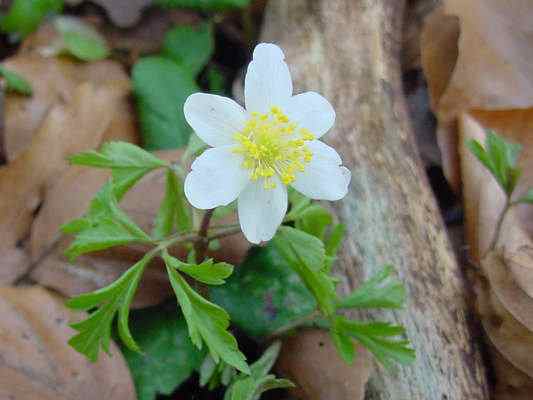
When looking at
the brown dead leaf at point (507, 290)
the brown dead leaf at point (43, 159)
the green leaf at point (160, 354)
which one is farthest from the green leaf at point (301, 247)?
the brown dead leaf at point (43, 159)

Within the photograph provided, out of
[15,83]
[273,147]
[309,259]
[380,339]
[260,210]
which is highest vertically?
[273,147]

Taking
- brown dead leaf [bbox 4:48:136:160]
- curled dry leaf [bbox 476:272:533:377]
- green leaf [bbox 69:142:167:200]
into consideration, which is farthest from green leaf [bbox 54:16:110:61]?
curled dry leaf [bbox 476:272:533:377]

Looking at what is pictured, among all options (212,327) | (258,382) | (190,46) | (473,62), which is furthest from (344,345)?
(190,46)

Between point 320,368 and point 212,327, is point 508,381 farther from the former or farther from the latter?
point 212,327

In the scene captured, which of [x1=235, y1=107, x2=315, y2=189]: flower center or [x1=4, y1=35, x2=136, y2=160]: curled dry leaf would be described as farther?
[x1=4, y1=35, x2=136, y2=160]: curled dry leaf

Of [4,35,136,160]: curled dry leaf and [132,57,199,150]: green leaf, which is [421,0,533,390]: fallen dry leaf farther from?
[4,35,136,160]: curled dry leaf

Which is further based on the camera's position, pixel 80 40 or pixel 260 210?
pixel 80 40

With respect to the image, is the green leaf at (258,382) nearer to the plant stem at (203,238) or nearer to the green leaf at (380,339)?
the green leaf at (380,339)

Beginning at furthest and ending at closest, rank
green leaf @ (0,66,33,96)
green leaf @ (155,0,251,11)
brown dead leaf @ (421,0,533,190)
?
green leaf @ (155,0,251,11)
green leaf @ (0,66,33,96)
brown dead leaf @ (421,0,533,190)
